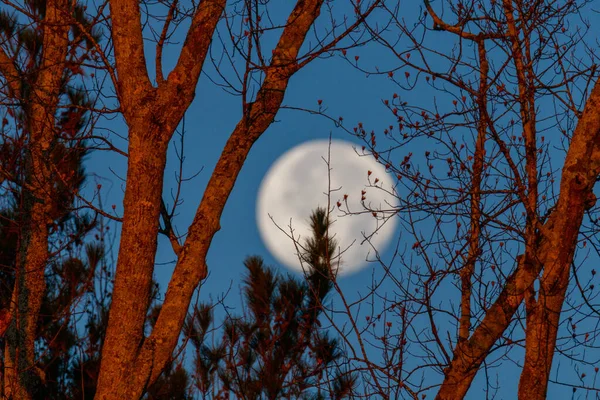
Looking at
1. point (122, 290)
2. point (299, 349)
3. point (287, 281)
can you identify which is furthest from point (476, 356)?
point (287, 281)

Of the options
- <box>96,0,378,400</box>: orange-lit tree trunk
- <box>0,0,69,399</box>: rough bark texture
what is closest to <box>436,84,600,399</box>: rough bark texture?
<box>96,0,378,400</box>: orange-lit tree trunk

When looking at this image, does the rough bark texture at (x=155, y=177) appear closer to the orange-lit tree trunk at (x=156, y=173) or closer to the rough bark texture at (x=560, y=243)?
the orange-lit tree trunk at (x=156, y=173)

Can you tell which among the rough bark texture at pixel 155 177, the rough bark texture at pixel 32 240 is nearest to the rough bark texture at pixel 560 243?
the rough bark texture at pixel 155 177

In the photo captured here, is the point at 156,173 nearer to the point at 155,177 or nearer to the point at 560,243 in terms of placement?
the point at 155,177

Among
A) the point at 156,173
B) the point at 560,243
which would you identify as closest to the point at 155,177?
the point at 156,173

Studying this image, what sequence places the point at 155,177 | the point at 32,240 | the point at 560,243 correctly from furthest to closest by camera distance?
the point at 32,240 < the point at 155,177 < the point at 560,243

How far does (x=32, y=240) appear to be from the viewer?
24.0 feet

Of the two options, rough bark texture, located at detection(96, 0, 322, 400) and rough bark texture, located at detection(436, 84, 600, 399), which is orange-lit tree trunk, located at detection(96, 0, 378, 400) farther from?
rough bark texture, located at detection(436, 84, 600, 399)

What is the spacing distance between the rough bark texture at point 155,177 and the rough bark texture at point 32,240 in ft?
6.72

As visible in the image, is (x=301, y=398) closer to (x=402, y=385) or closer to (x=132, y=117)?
(x=402, y=385)

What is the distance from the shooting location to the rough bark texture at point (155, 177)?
14.7 ft

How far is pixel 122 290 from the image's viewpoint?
453cm

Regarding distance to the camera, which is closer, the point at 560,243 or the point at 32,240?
the point at 560,243

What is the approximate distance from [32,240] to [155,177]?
10.1ft
